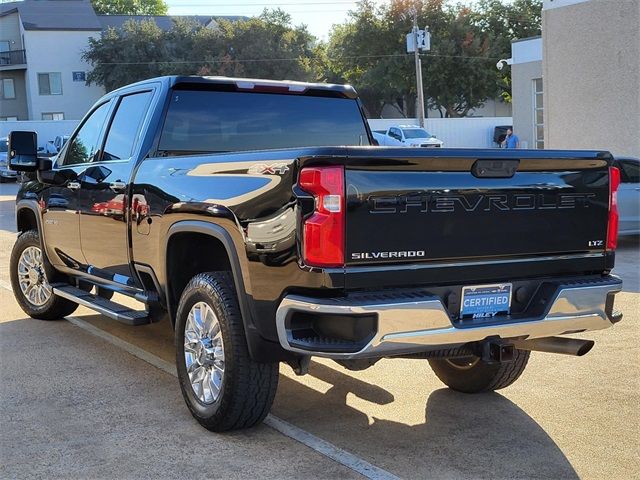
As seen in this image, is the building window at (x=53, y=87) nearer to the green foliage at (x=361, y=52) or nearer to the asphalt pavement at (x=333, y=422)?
the green foliage at (x=361, y=52)

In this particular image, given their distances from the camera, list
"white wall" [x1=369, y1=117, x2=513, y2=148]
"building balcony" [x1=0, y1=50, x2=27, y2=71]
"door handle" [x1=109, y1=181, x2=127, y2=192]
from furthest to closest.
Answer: "building balcony" [x1=0, y1=50, x2=27, y2=71], "white wall" [x1=369, y1=117, x2=513, y2=148], "door handle" [x1=109, y1=181, x2=127, y2=192]

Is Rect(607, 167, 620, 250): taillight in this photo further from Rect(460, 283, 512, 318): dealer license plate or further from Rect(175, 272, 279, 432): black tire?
Rect(175, 272, 279, 432): black tire

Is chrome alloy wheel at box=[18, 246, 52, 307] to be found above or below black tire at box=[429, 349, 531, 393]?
above

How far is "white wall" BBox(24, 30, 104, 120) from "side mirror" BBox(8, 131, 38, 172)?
52410 millimetres

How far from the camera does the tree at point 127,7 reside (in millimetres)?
83750

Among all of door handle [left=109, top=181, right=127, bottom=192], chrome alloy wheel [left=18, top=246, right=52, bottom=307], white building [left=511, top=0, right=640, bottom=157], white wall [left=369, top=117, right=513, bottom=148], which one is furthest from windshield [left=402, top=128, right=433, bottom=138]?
door handle [left=109, top=181, right=127, bottom=192]

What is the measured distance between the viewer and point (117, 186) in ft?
19.0

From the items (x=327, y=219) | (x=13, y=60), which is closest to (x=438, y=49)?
(x=13, y=60)

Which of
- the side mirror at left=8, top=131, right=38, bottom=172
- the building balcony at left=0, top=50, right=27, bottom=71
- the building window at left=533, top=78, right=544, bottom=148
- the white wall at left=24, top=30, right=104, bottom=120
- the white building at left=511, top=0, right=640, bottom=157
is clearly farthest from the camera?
the building balcony at left=0, top=50, right=27, bottom=71

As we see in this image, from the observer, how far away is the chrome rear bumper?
3789 mm

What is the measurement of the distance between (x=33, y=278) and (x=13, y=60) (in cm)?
5468

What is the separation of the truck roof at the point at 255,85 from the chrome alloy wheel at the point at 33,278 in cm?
238

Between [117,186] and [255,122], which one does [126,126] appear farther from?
[255,122]

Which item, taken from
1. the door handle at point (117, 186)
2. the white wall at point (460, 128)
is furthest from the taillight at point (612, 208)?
the white wall at point (460, 128)
